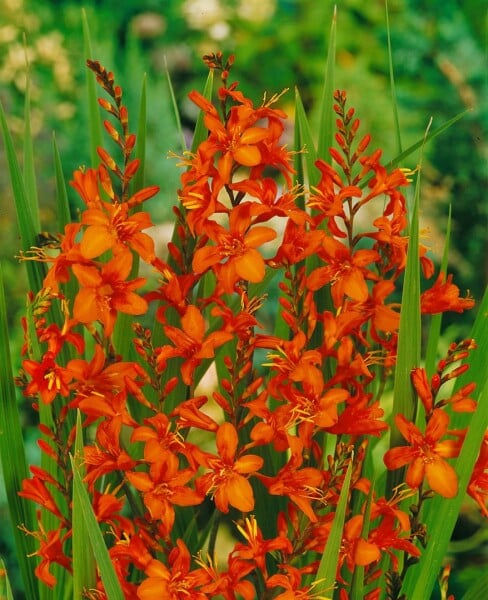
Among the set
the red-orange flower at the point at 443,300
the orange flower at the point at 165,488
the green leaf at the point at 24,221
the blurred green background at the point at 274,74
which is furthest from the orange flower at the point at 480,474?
the blurred green background at the point at 274,74

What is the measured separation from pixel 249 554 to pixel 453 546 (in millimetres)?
1140

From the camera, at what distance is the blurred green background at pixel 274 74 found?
2443 millimetres

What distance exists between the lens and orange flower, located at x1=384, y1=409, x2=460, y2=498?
730mm

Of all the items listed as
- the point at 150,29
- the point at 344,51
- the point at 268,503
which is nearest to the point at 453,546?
the point at 268,503

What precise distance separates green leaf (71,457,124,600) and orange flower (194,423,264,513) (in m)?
0.08

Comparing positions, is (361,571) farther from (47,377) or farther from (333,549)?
(47,377)

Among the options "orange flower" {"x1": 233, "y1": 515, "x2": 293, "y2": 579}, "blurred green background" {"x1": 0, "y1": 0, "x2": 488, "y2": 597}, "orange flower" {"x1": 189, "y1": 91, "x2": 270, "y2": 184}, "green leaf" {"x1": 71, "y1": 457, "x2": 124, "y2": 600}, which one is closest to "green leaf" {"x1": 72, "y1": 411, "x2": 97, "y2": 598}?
"green leaf" {"x1": 71, "y1": 457, "x2": 124, "y2": 600}

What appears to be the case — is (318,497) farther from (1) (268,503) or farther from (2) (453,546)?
(2) (453,546)

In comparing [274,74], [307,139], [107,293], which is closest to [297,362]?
[107,293]

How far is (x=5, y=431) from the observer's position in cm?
95

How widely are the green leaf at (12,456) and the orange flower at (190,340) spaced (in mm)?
232

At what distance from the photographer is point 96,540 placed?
0.71 meters

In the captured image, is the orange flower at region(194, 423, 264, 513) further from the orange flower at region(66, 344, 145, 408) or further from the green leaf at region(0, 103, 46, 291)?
the green leaf at region(0, 103, 46, 291)

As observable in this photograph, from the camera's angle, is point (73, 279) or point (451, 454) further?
point (73, 279)
